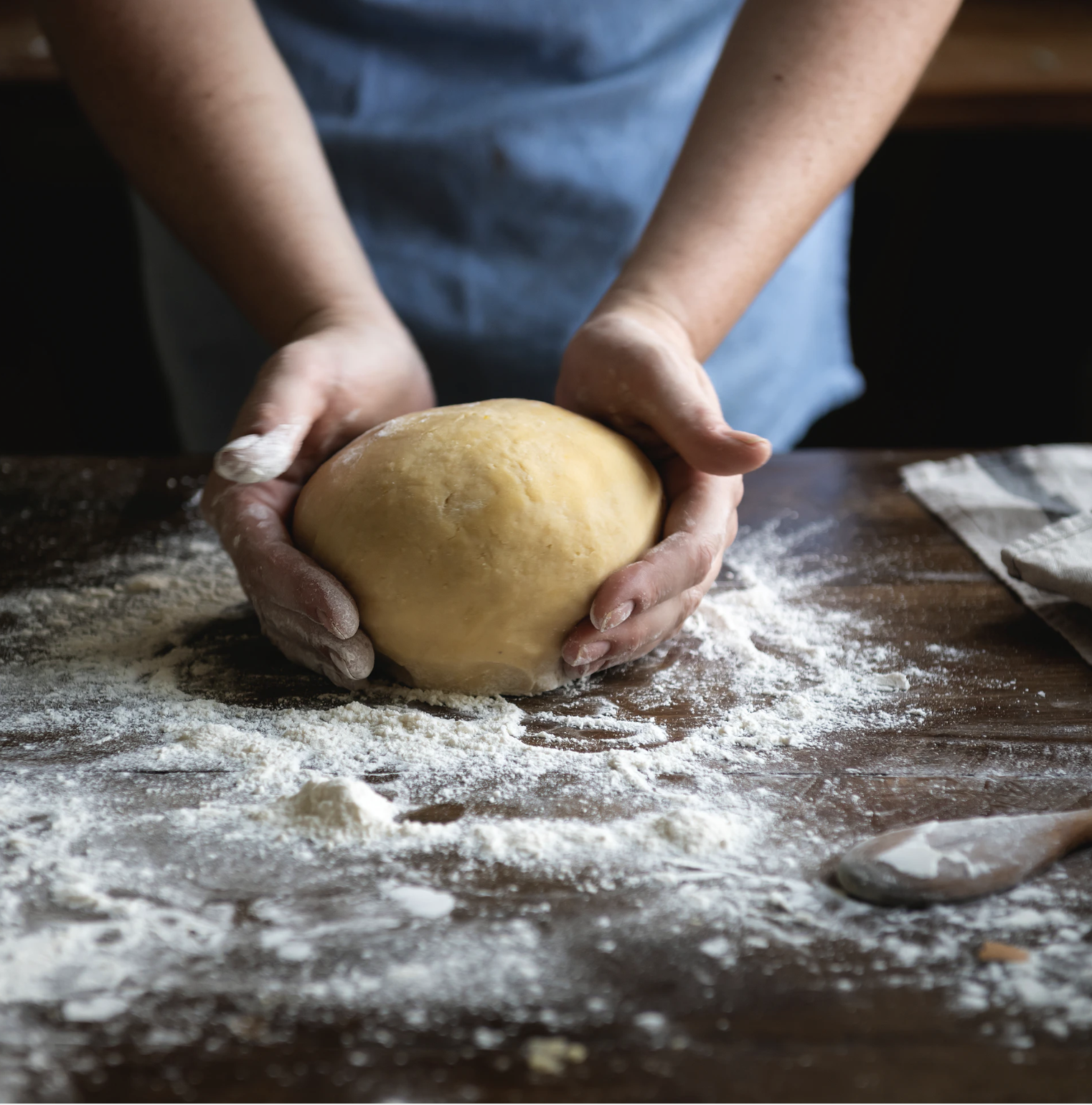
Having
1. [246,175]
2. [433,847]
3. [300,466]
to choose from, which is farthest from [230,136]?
[433,847]

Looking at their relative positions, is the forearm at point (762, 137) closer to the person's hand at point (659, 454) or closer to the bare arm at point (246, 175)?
the person's hand at point (659, 454)

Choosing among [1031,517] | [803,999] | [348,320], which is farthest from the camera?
[1031,517]

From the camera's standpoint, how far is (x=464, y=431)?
110 centimetres

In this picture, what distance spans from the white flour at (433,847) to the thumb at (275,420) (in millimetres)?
239

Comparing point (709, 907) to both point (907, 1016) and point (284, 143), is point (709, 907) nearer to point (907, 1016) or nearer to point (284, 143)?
point (907, 1016)

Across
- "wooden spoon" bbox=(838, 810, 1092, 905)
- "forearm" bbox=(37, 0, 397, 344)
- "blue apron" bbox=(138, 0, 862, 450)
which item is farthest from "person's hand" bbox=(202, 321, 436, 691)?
"wooden spoon" bbox=(838, 810, 1092, 905)

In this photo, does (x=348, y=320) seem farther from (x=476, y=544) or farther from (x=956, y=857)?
(x=956, y=857)

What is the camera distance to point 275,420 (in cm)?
111

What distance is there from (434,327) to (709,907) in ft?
3.87

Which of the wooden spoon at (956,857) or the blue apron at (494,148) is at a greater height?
the blue apron at (494,148)

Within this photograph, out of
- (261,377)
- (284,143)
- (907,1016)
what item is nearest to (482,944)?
(907,1016)

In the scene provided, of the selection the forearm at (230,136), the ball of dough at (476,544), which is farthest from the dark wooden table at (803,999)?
the forearm at (230,136)

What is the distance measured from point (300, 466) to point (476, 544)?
36 cm

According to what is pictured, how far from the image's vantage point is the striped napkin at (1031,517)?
1216mm
